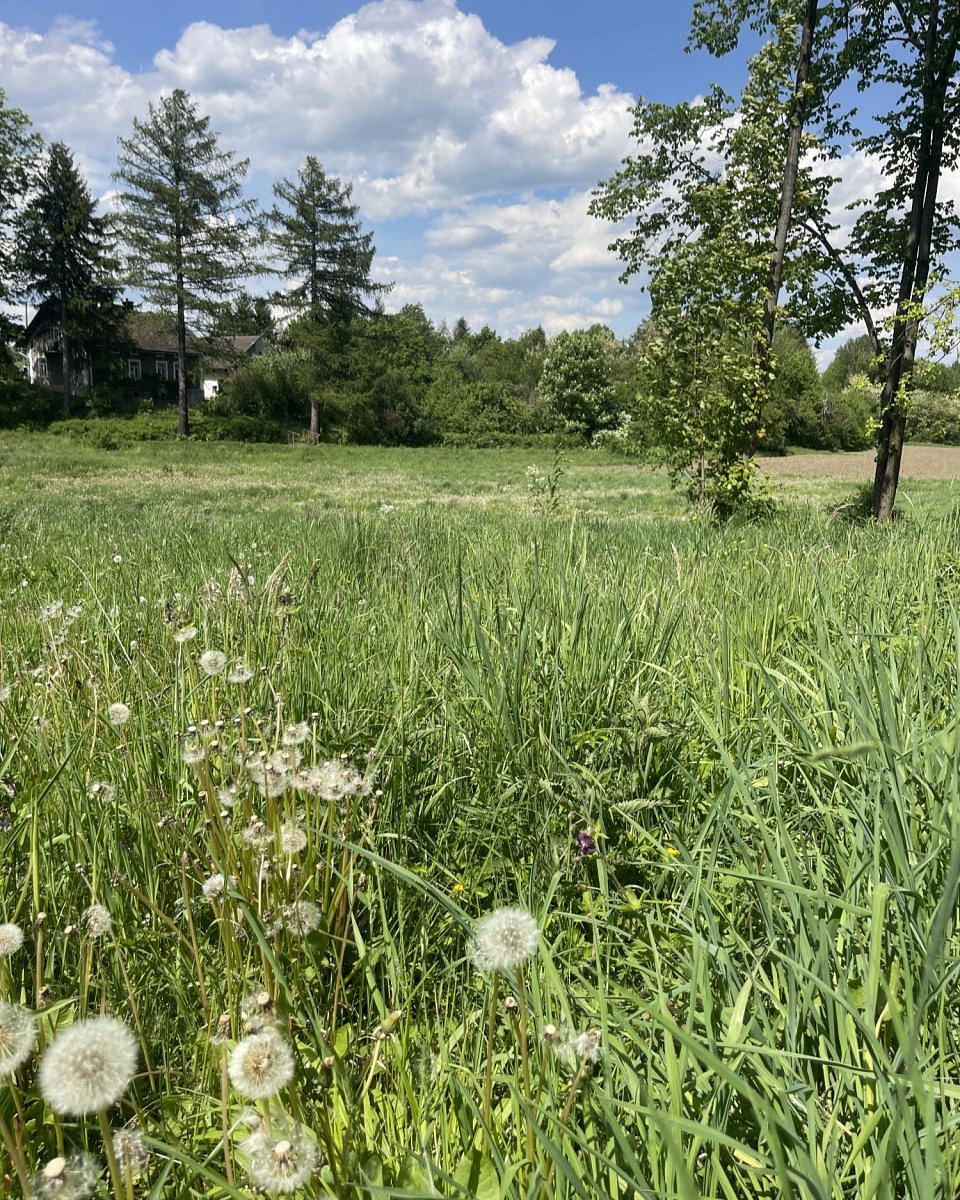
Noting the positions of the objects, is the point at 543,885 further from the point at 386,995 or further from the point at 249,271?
the point at 249,271

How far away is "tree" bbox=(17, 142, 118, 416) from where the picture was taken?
43.7 m

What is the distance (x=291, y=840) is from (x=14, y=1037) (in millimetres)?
622

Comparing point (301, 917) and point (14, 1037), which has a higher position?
point (14, 1037)

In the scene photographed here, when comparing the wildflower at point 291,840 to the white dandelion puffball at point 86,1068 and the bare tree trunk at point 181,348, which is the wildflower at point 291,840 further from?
the bare tree trunk at point 181,348

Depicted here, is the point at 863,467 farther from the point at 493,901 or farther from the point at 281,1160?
the point at 281,1160

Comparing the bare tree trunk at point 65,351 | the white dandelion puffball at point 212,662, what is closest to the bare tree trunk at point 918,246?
the white dandelion puffball at point 212,662

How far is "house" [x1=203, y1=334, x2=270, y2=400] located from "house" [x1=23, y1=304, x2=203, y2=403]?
1.52 meters

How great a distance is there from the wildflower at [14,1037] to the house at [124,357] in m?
46.9

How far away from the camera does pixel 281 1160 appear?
0.70 meters

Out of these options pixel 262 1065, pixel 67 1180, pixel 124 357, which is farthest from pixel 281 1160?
pixel 124 357

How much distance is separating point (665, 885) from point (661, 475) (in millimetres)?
30153

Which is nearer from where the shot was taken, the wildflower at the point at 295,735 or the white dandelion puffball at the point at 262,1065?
the white dandelion puffball at the point at 262,1065

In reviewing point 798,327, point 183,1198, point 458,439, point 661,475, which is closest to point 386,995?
point 183,1198

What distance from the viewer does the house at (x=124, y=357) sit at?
4781 cm
